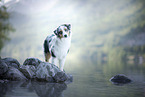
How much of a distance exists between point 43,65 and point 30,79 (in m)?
1.47

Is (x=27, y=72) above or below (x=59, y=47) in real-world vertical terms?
below

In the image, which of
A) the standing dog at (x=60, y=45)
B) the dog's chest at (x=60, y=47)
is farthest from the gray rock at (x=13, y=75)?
the dog's chest at (x=60, y=47)

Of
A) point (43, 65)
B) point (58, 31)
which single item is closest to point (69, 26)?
point (58, 31)

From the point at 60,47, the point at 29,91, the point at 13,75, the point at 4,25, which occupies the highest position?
the point at 4,25

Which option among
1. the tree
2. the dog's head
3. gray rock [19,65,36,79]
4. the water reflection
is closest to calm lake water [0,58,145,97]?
the water reflection

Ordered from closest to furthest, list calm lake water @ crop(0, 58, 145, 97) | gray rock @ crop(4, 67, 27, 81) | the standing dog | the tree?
calm lake water @ crop(0, 58, 145, 97)
gray rock @ crop(4, 67, 27, 81)
the standing dog
the tree

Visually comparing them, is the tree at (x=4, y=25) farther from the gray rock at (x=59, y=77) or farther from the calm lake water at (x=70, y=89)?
the calm lake water at (x=70, y=89)

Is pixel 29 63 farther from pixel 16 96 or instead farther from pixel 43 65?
pixel 16 96

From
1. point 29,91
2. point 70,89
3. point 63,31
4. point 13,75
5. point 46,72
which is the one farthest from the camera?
point 46,72

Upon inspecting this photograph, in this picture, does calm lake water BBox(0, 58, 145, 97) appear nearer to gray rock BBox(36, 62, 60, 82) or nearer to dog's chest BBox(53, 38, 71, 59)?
gray rock BBox(36, 62, 60, 82)

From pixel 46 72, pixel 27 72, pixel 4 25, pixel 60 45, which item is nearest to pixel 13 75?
pixel 27 72

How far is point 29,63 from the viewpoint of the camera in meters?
17.6

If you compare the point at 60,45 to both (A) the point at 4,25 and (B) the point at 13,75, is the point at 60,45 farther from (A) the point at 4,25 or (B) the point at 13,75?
(A) the point at 4,25

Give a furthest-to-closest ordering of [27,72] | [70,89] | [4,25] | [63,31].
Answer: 1. [4,25]
2. [27,72]
3. [63,31]
4. [70,89]
